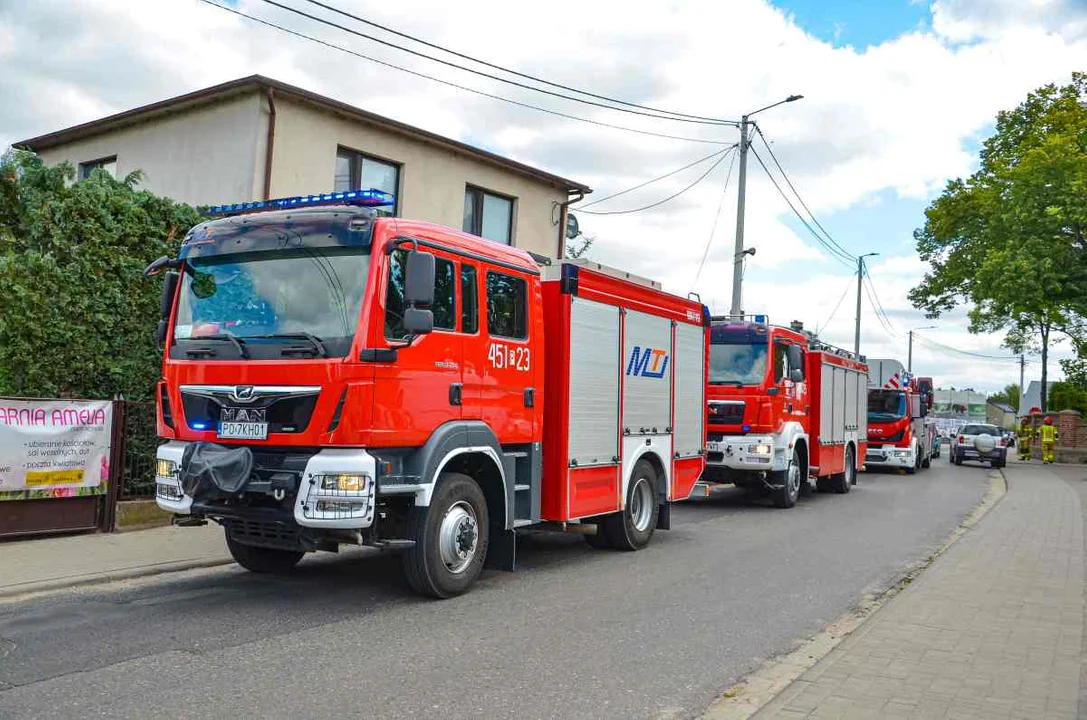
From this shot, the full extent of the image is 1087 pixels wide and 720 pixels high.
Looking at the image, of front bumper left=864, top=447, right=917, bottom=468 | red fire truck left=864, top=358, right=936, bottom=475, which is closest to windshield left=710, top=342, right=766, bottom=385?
red fire truck left=864, top=358, right=936, bottom=475

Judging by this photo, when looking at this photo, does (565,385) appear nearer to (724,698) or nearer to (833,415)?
(724,698)

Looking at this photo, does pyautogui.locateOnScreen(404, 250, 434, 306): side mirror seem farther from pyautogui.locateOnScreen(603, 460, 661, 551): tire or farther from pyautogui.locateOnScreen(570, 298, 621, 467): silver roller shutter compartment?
pyautogui.locateOnScreen(603, 460, 661, 551): tire

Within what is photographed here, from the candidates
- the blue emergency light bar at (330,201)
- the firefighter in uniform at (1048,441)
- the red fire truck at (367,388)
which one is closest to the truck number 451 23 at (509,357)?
the red fire truck at (367,388)

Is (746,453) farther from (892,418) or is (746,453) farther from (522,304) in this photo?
(892,418)

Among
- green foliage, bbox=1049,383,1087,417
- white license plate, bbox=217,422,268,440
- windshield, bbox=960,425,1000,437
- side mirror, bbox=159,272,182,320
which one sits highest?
green foliage, bbox=1049,383,1087,417

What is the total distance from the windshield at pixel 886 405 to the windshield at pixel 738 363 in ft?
41.6

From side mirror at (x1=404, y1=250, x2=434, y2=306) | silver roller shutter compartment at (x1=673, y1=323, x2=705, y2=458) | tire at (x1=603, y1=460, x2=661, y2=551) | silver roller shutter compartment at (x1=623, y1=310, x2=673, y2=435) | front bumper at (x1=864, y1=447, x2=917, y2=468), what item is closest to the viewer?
side mirror at (x1=404, y1=250, x2=434, y2=306)

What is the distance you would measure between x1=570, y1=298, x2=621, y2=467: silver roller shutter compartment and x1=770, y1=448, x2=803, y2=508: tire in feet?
21.0

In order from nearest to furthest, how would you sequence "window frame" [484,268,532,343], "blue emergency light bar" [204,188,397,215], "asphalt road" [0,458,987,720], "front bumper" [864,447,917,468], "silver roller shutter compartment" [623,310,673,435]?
"asphalt road" [0,458,987,720]
"blue emergency light bar" [204,188,397,215]
"window frame" [484,268,532,343]
"silver roller shutter compartment" [623,310,673,435]
"front bumper" [864,447,917,468]

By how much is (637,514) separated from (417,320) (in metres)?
4.79

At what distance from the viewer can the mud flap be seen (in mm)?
8094

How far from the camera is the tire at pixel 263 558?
26.9 feet

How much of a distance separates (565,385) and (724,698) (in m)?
4.03

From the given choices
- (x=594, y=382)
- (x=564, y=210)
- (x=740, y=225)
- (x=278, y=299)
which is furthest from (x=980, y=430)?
(x=278, y=299)
